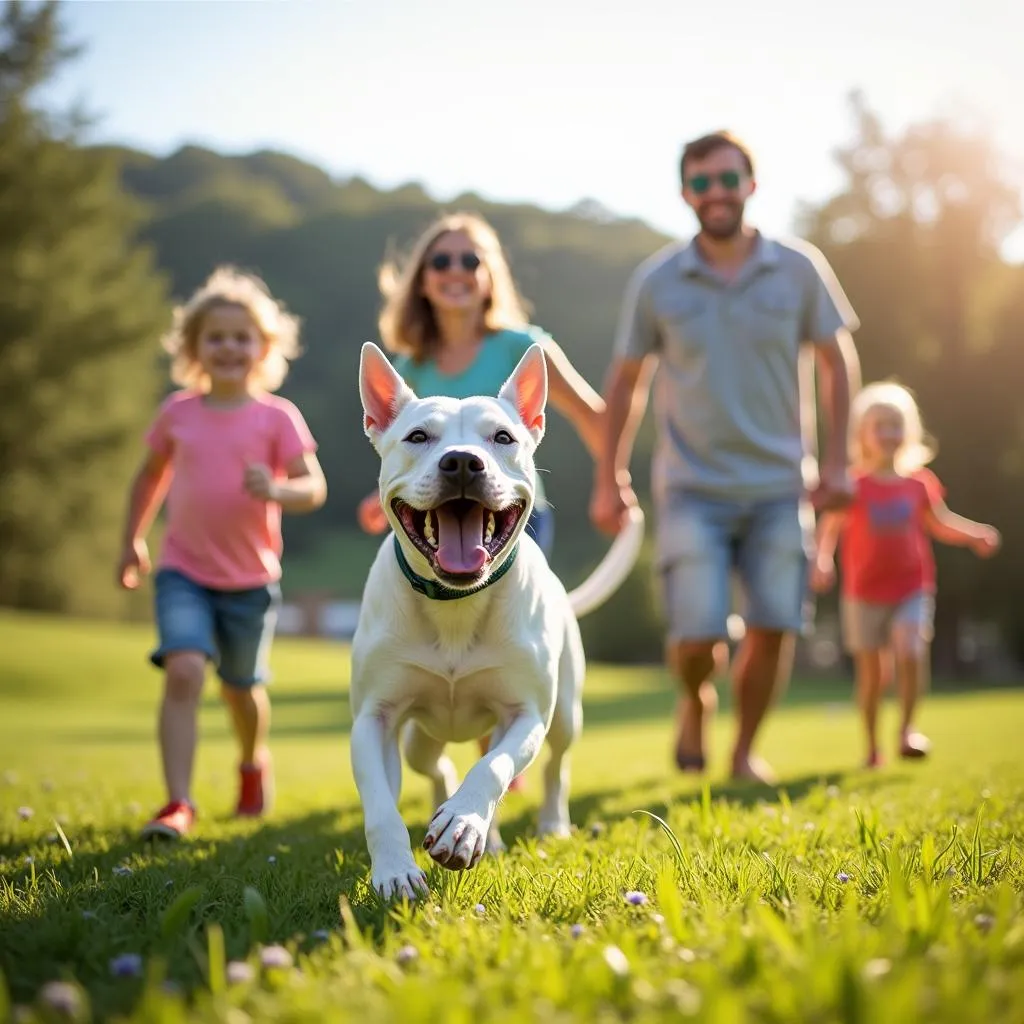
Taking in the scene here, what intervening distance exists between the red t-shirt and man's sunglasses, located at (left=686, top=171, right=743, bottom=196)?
284 cm

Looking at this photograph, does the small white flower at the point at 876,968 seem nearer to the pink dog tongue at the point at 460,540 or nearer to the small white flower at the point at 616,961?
the small white flower at the point at 616,961

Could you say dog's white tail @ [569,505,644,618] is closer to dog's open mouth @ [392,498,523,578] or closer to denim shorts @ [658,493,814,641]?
denim shorts @ [658,493,814,641]

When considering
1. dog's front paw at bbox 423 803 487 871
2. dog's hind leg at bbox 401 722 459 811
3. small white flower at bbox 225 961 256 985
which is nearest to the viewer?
small white flower at bbox 225 961 256 985

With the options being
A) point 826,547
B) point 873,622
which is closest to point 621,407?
point 826,547

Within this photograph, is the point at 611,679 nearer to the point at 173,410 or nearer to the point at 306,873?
the point at 173,410

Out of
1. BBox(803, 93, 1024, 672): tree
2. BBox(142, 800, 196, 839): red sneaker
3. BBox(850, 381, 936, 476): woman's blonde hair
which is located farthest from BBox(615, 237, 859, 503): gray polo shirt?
BBox(803, 93, 1024, 672): tree

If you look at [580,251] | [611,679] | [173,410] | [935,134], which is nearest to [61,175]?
[611,679]

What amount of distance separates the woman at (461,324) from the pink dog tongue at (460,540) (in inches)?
78.3

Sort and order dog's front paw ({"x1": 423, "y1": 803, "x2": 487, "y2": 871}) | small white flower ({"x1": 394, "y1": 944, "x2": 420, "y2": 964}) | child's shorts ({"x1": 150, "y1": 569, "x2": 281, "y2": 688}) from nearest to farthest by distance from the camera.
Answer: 1. small white flower ({"x1": 394, "y1": 944, "x2": 420, "y2": 964})
2. dog's front paw ({"x1": 423, "y1": 803, "x2": 487, "y2": 871})
3. child's shorts ({"x1": 150, "y1": 569, "x2": 281, "y2": 688})

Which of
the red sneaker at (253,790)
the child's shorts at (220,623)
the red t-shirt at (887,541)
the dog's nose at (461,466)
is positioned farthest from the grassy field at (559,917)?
the red t-shirt at (887,541)

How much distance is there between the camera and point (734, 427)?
655 cm

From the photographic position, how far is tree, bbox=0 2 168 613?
32.2 m

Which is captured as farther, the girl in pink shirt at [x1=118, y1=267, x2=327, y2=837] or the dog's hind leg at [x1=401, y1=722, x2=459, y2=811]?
the girl in pink shirt at [x1=118, y1=267, x2=327, y2=837]

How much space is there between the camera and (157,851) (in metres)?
4.09
